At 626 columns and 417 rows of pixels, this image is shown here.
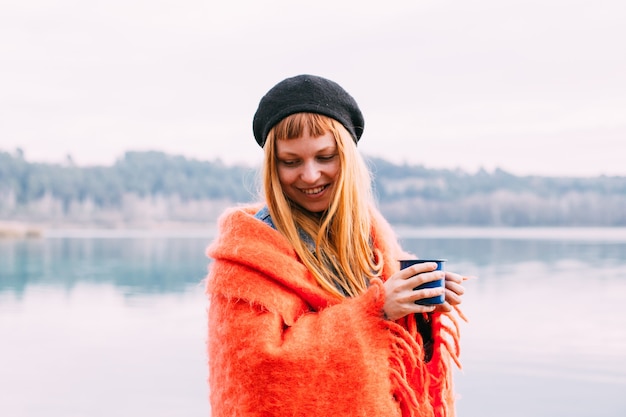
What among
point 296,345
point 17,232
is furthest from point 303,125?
point 17,232

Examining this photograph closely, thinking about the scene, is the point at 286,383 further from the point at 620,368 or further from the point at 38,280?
the point at 38,280

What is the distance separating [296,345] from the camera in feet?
5.20

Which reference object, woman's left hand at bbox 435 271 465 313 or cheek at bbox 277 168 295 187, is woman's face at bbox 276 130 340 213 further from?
woman's left hand at bbox 435 271 465 313

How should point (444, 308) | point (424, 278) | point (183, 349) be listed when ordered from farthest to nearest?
point (183, 349)
point (444, 308)
point (424, 278)

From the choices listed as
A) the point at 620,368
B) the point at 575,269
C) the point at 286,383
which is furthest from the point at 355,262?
the point at 575,269

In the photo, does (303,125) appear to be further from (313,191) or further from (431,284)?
(431,284)

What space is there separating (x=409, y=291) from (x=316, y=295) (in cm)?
23

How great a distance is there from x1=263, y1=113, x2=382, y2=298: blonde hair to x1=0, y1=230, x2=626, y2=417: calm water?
12.4ft

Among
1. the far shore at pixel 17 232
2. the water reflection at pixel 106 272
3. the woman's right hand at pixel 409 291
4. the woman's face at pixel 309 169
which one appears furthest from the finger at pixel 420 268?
the far shore at pixel 17 232

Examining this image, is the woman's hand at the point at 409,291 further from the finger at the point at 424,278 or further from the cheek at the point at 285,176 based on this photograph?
the cheek at the point at 285,176

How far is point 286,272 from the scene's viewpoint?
1.68 meters

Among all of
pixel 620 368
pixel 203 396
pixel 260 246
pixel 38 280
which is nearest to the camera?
pixel 260 246

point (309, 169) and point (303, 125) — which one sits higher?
point (303, 125)

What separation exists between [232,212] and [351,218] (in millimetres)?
299
